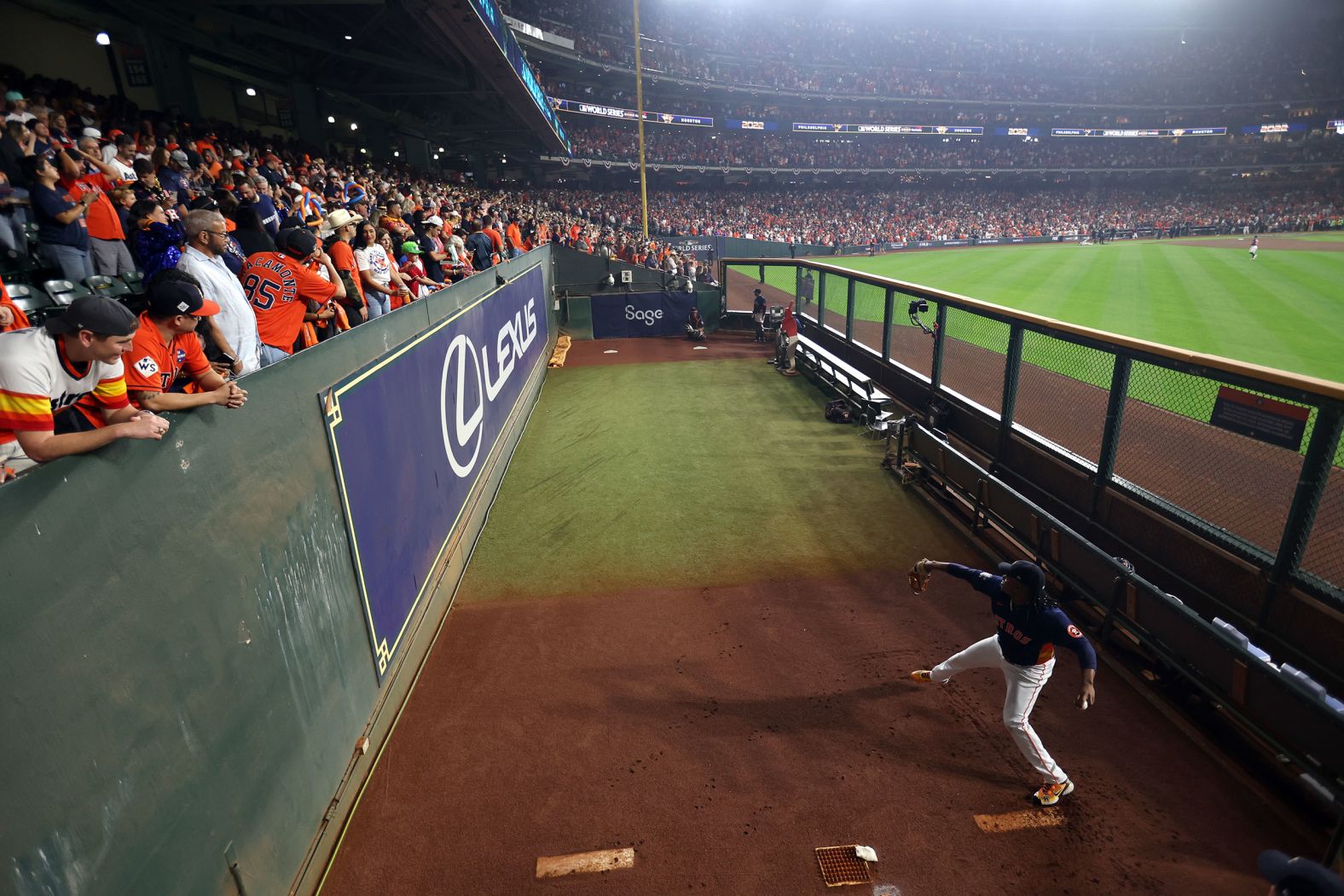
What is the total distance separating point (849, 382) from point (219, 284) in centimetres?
1049

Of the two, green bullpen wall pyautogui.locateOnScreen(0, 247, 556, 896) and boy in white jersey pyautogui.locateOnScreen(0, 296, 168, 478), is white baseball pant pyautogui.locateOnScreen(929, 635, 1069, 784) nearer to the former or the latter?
green bullpen wall pyautogui.locateOnScreen(0, 247, 556, 896)

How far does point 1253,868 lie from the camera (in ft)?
12.3

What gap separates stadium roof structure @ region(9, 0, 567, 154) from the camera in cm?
1282

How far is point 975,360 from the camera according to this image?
566 inches

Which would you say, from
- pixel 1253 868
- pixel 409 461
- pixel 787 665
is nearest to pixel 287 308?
pixel 409 461

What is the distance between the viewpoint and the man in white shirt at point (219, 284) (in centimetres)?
398

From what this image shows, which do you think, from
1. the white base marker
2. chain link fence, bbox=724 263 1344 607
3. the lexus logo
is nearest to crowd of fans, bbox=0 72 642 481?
the lexus logo

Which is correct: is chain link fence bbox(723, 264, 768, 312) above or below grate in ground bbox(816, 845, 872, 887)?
above

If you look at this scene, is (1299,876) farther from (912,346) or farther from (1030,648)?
(912,346)

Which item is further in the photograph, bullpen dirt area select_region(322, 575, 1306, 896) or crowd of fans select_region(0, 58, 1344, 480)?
bullpen dirt area select_region(322, 575, 1306, 896)

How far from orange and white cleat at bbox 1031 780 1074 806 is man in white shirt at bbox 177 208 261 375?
5748 millimetres

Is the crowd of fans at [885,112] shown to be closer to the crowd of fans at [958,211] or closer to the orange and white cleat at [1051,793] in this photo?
the crowd of fans at [958,211]

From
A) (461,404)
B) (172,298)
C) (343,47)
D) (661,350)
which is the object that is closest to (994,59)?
(661,350)

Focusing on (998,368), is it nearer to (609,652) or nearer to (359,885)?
(609,652)
